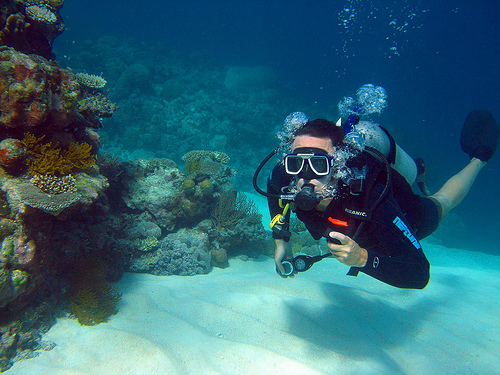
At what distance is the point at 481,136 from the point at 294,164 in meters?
5.04

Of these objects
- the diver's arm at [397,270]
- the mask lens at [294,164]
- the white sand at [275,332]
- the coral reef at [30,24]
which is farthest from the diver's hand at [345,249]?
the coral reef at [30,24]

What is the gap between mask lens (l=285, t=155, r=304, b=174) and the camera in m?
2.90

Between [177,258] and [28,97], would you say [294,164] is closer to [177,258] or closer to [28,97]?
[28,97]

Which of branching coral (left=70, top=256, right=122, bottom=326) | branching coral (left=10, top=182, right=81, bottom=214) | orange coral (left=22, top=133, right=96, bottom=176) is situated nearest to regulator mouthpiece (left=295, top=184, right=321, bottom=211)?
branching coral (left=10, top=182, right=81, bottom=214)

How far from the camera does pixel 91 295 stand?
10.5 ft

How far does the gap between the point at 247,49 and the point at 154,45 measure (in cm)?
2675

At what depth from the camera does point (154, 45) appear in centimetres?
2961

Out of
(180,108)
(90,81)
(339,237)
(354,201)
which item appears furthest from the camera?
(180,108)

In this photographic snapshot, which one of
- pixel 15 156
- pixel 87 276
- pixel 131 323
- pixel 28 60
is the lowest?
pixel 131 323

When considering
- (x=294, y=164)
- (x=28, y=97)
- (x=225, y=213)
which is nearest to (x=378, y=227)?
(x=294, y=164)

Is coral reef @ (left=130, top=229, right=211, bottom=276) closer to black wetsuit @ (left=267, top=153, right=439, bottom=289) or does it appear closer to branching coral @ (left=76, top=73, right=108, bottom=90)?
black wetsuit @ (left=267, top=153, right=439, bottom=289)

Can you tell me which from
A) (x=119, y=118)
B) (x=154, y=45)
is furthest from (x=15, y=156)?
(x=154, y=45)

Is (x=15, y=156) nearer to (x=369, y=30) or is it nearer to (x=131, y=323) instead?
(x=131, y=323)

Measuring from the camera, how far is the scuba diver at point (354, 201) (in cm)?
248
